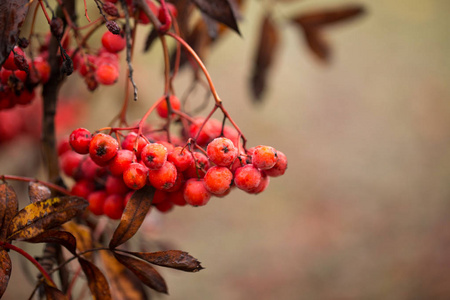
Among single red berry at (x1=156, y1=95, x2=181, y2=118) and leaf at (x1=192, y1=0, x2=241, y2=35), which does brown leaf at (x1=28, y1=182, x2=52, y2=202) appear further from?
leaf at (x1=192, y1=0, x2=241, y2=35)

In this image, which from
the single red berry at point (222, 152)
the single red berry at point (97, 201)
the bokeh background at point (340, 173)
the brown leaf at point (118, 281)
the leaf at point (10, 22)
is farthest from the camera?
the bokeh background at point (340, 173)

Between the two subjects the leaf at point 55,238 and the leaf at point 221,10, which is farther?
the leaf at point 221,10

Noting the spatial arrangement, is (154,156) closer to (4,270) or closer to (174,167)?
(174,167)

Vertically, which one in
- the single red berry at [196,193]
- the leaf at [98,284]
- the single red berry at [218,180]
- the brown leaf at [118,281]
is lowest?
the brown leaf at [118,281]

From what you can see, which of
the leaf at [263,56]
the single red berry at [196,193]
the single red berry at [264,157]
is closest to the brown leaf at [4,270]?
the single red berry at [196,193]

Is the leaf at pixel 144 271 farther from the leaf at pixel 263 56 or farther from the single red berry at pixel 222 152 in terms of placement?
the leaf at pixel 263 56

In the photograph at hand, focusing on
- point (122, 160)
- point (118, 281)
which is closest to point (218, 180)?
point (122, 160)

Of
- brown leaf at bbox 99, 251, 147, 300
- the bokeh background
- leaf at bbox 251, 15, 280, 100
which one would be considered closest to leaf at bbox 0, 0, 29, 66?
brown leaf at bbox 99, 251, 147, 300
